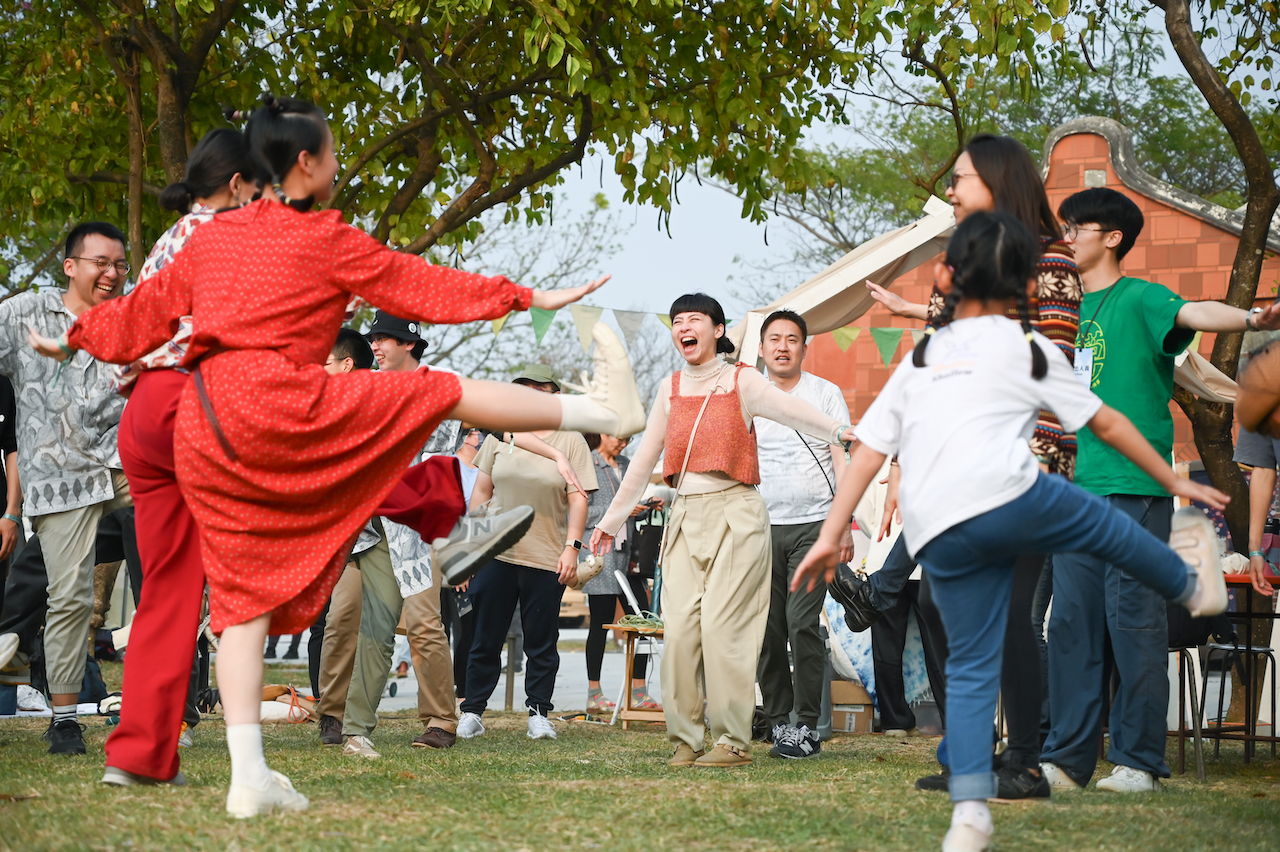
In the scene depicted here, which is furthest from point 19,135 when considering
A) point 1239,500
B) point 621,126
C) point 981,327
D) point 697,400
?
point 1239,500

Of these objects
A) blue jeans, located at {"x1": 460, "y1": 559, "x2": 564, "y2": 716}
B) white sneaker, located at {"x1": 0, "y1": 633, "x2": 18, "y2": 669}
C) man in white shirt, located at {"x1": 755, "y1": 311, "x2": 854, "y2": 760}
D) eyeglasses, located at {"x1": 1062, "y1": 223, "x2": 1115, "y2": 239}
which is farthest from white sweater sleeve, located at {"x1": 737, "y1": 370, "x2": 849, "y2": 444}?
white sneaker, located at {"x1": 0, "y1": 633, "x2": 18, "y2": 669}

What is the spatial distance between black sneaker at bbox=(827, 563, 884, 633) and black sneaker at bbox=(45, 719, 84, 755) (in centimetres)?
353

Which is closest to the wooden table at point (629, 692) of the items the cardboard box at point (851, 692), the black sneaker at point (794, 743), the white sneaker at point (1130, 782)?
the cardboard box at point (851, 692)

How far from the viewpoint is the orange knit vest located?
5.55 m

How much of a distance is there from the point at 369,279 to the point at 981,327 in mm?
1761

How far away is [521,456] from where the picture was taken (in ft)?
24.8

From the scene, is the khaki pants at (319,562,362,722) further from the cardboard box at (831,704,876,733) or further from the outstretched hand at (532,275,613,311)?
the cardboard box at (831,704,876,733)

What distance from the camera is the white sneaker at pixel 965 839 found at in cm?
305

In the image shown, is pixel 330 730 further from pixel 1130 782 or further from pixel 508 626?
pixel 1130 782

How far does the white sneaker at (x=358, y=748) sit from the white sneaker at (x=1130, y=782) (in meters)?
3.14

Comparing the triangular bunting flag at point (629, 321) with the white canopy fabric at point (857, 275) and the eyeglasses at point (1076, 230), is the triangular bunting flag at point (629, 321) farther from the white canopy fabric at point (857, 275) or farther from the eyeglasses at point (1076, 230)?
the eyeglasses at point (1076, 230)

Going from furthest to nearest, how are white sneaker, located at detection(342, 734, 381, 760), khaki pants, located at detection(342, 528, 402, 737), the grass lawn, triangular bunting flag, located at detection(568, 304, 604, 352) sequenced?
triangular bunting flag, located at detection(568, 304, 604, 352), khaki pants, located at detection(342, 528, 402, 737), white sneaker, located at detection(342, 734, 381, 760), the grass lawn

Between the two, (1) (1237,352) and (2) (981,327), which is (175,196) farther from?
(1) (1237,352)

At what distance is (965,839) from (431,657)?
389 centimetres
